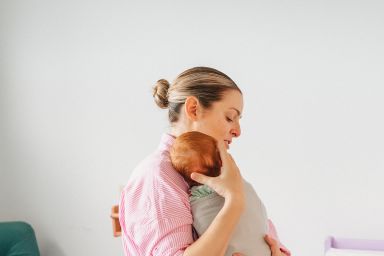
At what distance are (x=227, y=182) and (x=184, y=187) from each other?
12 cm

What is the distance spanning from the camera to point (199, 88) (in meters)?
1.31

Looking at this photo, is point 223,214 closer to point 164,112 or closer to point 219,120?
point 219,120

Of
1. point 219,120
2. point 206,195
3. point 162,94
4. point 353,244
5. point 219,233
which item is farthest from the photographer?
point 353,244

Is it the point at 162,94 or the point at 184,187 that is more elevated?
the point at 162,94

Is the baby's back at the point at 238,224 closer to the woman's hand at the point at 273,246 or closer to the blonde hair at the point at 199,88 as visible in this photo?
the woman's hand at the point at 273,246

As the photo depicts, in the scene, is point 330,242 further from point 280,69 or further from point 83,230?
point 83,230

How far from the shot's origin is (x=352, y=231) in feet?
7.41

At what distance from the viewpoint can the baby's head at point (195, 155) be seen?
1208 millimetres

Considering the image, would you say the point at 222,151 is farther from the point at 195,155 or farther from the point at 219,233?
the point at 219,233

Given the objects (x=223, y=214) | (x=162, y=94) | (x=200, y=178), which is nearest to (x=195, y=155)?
(x=200, y=178)

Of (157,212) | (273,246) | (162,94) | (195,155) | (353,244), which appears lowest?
(353,244)

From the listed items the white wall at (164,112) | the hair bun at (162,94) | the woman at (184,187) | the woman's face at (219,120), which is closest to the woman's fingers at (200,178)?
the woman at (184,187)

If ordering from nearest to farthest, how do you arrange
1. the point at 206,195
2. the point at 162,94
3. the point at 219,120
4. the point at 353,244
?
the point at 206,195 < the point at 219,120 < the point at 162,94 < the point at 353,244

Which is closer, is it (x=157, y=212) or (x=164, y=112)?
(x=157, y=212)
